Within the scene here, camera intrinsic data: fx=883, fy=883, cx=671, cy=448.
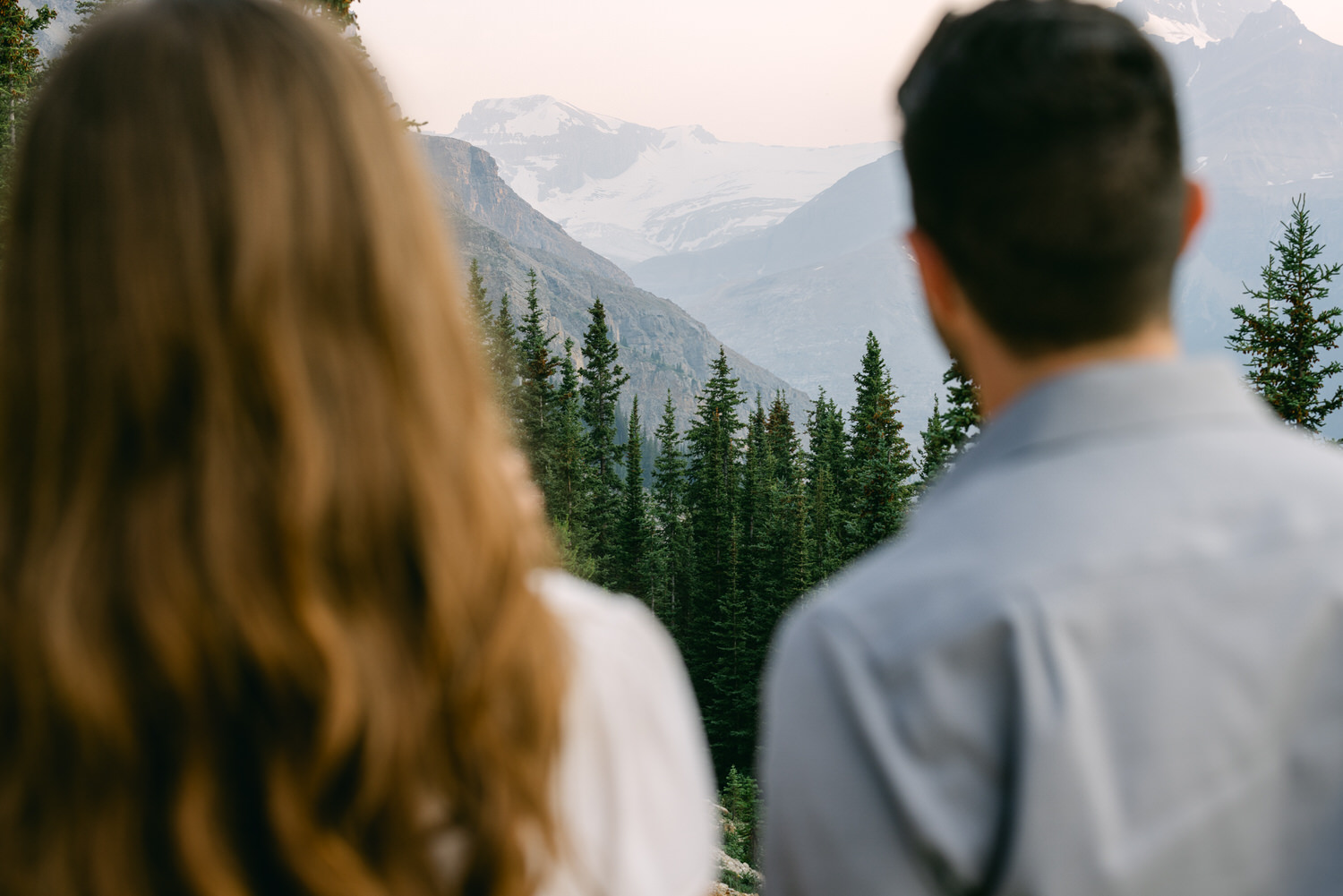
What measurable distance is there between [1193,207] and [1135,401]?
477 mm

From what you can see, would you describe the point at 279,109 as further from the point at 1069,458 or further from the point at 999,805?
the point at 999,805

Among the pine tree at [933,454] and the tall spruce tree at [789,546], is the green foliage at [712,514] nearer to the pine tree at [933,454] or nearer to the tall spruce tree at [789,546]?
the tall spruce tree at [789,546]

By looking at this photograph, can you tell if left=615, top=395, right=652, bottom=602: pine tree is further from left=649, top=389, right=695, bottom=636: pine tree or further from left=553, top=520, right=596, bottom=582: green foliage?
left=553, top=520, right=596, bottom=582: green foliage

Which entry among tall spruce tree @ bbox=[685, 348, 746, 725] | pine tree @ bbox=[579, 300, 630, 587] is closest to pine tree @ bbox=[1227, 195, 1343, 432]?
tall spruce tree @ bbox=[685, 348, 746, 725]

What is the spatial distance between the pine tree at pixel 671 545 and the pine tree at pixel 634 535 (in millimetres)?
1368

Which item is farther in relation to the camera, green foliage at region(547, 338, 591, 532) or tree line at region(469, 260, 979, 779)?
green foliage at region(547, 338, 591, 532)

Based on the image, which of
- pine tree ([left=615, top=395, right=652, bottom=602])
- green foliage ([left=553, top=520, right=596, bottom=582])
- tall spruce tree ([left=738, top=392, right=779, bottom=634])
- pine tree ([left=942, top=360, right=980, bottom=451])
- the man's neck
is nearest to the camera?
the man's neck

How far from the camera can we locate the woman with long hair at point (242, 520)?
1164 millimetres

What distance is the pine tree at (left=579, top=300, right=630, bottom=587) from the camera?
186 ft

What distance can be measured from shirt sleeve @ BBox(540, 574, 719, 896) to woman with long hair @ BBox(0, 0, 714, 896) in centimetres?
4

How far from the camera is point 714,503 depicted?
2386 inches

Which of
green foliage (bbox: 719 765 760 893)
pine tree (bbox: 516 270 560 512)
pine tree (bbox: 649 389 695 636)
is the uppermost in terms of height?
pine tree (bbox: 516 270 560 512)

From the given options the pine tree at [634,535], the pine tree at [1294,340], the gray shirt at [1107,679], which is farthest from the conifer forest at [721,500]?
the gray shirt at [1107,679]

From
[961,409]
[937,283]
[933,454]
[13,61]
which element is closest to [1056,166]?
[937,283]
